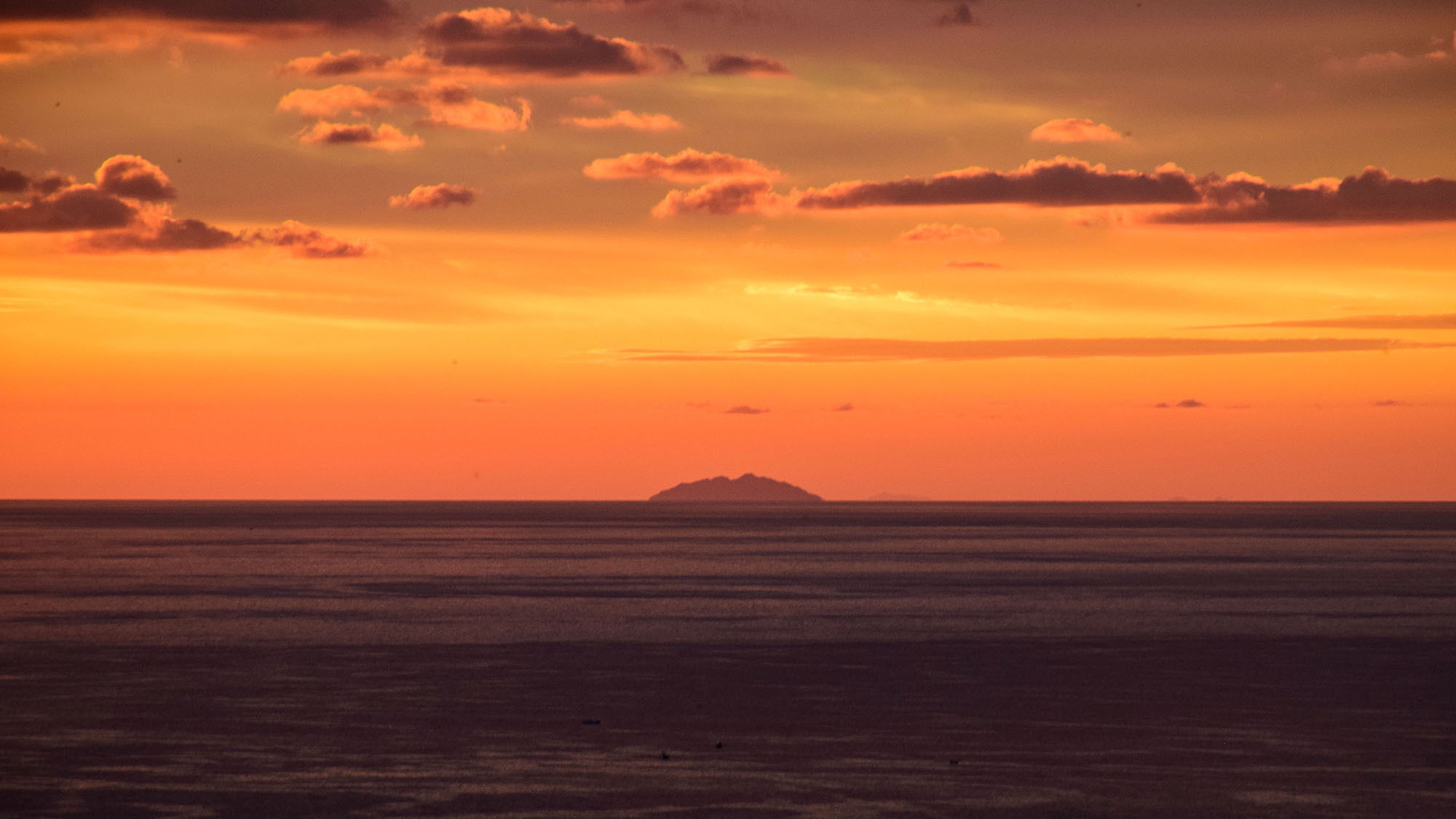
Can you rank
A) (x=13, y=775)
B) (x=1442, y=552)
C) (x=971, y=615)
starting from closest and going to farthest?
(x=13, y=775) → (x=971, y=615) → (x=1442, y=552)

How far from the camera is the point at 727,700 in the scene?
130 feet

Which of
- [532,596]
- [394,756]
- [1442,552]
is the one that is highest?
[394,756]

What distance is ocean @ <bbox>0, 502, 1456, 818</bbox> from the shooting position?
→ 27531 mm

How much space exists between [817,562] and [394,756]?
9171cm

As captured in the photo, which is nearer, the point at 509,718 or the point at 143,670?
the point at 509,718

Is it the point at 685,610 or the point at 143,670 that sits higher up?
the point at 143,670

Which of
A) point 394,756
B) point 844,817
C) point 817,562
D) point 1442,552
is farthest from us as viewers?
point 1442,552

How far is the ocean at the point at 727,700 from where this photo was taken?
2753 cm

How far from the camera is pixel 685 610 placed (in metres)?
70.1

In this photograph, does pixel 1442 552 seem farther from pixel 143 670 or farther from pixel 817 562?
pixel 143 670

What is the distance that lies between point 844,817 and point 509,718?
42.3 feet

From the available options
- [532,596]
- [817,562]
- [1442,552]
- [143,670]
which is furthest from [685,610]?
[1442,552]

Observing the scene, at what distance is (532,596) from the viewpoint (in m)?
78.2

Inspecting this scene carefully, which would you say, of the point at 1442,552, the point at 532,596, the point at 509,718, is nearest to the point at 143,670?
the point at 509,718
